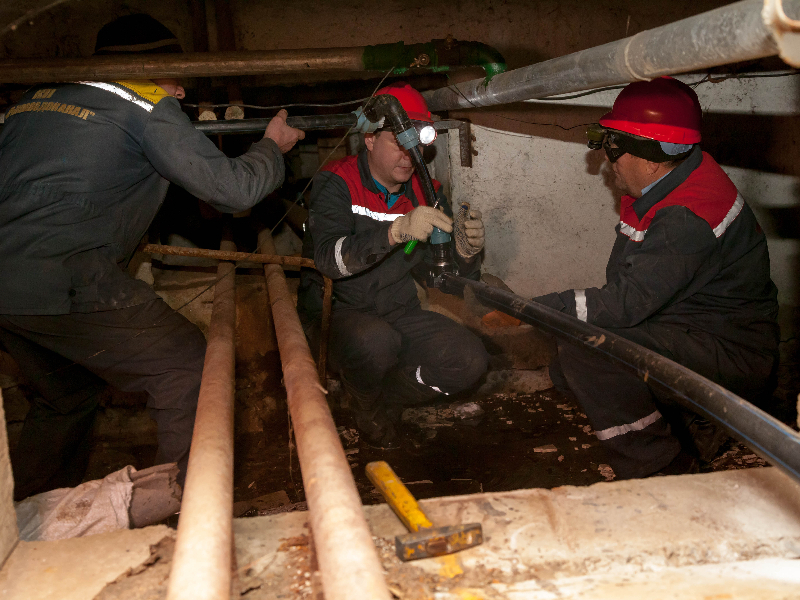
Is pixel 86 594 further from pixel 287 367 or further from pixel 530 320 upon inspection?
pixel 530 320

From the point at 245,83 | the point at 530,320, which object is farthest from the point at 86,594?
the point at 245,83

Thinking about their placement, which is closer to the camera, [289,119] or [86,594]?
[86,594]

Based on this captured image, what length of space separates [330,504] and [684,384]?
1126 millimetres

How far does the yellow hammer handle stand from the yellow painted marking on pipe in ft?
0.26

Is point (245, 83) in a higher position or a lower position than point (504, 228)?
higher

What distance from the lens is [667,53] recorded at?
1.44 metres

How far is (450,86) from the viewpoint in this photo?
3262 millimetres

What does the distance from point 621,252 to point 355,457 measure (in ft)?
5.96

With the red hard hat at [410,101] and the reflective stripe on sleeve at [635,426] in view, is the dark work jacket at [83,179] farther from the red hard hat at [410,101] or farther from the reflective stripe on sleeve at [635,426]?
the reflective stripe on sleeve at [635,426]

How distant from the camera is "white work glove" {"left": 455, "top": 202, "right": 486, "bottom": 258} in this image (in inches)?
122

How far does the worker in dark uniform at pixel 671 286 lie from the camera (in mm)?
2488

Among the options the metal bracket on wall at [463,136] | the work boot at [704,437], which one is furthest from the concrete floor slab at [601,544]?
the metal bracket on wall at [463,136]

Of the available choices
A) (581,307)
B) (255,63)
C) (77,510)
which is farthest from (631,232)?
(77,510)

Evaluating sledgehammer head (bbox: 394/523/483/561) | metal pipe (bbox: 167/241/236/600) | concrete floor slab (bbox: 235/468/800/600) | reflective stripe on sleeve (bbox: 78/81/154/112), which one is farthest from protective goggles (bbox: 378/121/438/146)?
sledgehammer head (bbox: 394/523/483/561)
